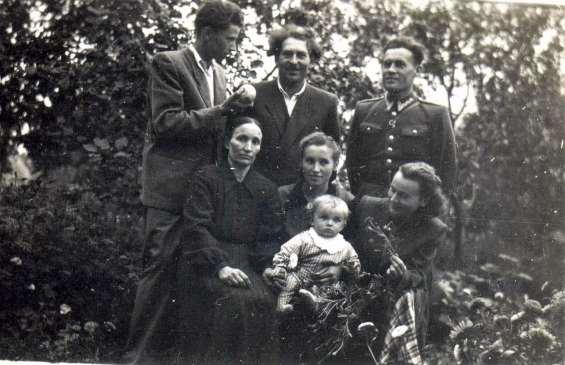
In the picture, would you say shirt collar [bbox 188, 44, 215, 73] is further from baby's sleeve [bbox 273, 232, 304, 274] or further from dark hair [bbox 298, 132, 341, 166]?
baby's sleeve [bbox 273, 232, 304, 274]

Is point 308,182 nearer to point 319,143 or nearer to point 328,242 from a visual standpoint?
point 319,143

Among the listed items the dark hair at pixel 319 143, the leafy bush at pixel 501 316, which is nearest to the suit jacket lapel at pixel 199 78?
the dark hair at pixel 319 143

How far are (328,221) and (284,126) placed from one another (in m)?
0.61

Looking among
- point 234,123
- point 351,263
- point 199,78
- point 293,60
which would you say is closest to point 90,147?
point 199,78

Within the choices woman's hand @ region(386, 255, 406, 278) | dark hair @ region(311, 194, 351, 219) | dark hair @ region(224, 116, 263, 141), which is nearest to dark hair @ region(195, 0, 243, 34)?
dark hair @ region(224, 116, 263, 141)

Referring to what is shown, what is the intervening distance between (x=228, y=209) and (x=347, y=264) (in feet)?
2.42

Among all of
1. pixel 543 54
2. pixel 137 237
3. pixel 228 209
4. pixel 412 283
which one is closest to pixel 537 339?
pixel 412 283

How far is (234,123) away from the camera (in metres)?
3.62

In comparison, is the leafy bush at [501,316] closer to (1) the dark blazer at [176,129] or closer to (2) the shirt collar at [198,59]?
(1) the dark blazer at [176,129]

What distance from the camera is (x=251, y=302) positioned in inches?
140

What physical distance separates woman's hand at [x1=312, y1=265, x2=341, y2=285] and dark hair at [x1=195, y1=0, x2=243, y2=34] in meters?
1.45

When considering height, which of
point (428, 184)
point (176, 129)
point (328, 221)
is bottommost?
point (328, 221)

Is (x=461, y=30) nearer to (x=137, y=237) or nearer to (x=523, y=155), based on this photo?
(x=523, y=155)

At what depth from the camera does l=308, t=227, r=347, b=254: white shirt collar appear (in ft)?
11.8
